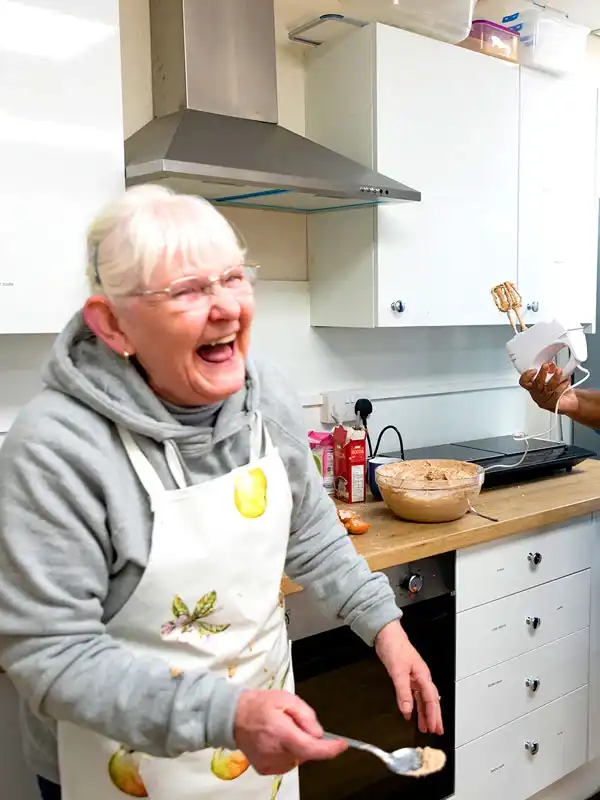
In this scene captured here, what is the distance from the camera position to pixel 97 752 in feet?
3.28

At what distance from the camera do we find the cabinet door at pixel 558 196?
2.22 m

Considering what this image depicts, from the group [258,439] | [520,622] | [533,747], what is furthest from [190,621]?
[533,747]

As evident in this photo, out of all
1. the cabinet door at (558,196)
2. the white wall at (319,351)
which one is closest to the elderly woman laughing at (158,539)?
the white wall at (319,351)

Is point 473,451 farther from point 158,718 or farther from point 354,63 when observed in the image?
point 158,718

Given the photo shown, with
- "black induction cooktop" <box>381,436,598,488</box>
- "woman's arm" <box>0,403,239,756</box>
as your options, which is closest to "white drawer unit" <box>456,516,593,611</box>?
"black induction cooktop" <box>381,436,598,488</box>

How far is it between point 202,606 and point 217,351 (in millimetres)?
335

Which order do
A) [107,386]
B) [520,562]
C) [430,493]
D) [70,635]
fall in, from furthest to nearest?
[520,562] → [430,493] → [107,386] → [70,635]

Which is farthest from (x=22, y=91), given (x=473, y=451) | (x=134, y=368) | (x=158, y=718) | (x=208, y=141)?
(x=473, y=451)

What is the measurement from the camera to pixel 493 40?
7.09 feet

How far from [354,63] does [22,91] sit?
92 cm

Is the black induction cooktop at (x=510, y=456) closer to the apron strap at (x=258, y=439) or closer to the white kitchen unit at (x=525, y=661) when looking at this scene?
the white kitchen unit at (x=525, y=661)

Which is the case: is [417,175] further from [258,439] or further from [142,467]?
[142,467]

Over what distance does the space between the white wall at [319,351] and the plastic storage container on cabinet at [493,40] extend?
18.4 inches

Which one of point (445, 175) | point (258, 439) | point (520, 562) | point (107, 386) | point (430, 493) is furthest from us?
point (445, 175)
